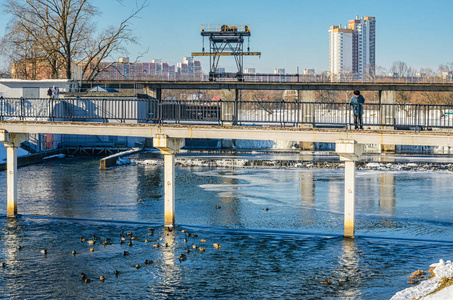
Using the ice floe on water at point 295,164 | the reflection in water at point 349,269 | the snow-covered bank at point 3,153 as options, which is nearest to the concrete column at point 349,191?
the reflection in water at point 349,269

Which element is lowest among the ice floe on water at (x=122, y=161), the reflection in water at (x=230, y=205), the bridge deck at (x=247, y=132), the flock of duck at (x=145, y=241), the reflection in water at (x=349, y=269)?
the reflection in water at (x=349, y=269)

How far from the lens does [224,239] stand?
25.2 meters

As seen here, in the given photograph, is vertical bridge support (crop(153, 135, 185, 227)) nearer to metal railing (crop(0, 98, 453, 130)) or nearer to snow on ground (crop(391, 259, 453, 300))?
metal railing (crop(0, 98, 453, 130))

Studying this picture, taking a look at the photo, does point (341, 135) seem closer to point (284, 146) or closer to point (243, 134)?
point (243, 134)

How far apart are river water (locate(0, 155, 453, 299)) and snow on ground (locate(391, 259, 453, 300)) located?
1.94ft

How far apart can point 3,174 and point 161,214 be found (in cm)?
2043

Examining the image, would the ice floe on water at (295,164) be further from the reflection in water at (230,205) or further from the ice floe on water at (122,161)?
the reflection in water at (230,205)

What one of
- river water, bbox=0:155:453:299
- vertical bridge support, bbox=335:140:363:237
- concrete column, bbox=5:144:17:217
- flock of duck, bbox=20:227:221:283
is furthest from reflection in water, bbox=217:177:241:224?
concrete column, bbox=5:144:17:217

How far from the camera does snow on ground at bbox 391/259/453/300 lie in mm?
16203

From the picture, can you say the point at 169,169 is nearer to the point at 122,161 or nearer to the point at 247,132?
the point at 247,132

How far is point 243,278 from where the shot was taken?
19859mm

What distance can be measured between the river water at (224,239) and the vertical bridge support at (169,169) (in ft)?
2.75

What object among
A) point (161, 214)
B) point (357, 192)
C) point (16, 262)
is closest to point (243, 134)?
point (161, 214)

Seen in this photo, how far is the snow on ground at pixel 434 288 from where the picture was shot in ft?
53.2
